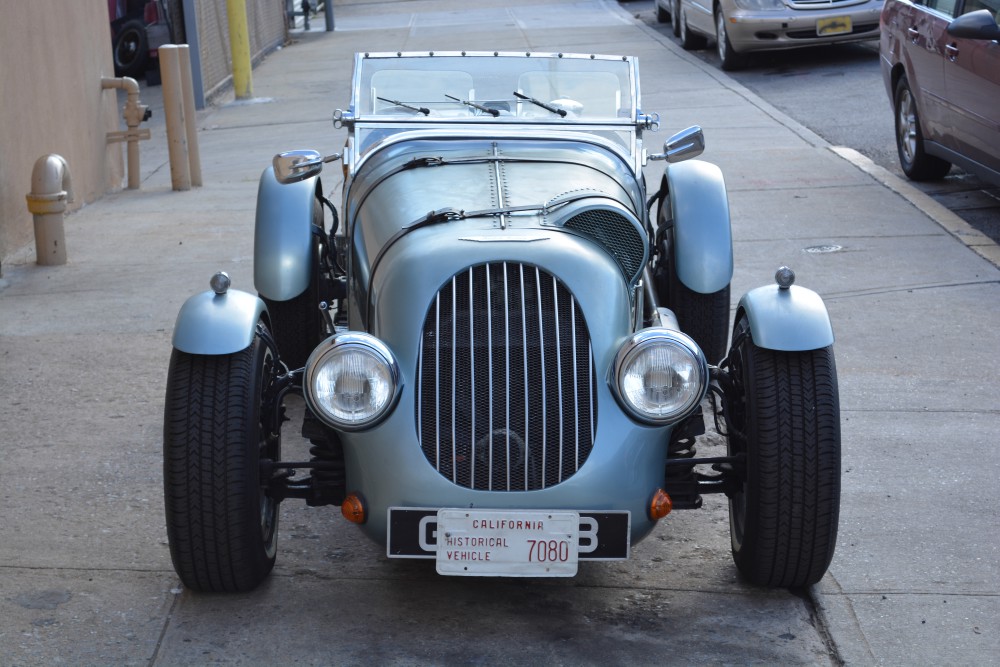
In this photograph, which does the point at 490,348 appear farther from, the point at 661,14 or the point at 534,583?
the point at 661,14

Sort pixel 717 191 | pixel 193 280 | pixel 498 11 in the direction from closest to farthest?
pixel 717 191, pixel 193 280, pixel 498 11

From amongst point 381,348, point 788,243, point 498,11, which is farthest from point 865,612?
point 498,11

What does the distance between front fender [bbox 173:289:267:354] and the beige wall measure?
4.71m

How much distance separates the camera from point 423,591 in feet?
13.1

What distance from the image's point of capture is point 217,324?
3.83 meters

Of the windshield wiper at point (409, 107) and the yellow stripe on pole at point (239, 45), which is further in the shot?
the yellow stripe on pole at point (239, 45)

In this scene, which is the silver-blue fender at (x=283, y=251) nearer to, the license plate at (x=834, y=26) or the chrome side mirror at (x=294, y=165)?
the chrome side mirror at (x=294, y=165)

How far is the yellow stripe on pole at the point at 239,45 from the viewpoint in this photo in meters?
15.6

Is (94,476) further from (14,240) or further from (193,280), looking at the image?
(14,240)

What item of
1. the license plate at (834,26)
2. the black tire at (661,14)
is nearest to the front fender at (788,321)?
the license plate at (834,26)

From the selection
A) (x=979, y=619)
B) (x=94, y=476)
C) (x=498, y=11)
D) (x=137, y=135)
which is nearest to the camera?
(x=979, y=619)

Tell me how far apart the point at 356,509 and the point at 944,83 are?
20.3ft

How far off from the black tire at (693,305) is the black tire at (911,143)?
454 cm

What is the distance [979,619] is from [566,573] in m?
1.20
